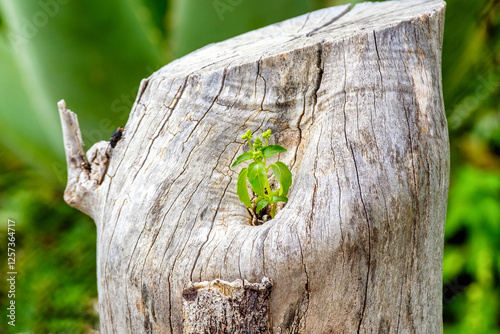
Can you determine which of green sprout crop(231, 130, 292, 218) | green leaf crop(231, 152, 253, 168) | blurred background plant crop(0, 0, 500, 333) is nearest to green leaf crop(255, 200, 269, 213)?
green sprout crop(231, 130, 292, 218)

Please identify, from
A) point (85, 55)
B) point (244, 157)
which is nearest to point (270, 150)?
point (244, 157)

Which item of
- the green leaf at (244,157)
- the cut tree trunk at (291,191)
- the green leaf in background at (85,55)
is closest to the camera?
the cut tree trunk at (291,191)

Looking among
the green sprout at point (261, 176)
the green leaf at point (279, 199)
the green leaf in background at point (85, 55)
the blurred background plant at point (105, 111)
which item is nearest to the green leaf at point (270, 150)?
the green sprout at point (261, 176)

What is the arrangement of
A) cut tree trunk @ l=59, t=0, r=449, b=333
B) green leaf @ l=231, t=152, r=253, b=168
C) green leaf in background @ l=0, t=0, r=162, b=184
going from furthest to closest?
green leaf in background @ l=0, t=0, r=162, b=184
green leaf @ l=231, t=152, r=253, b=168
cut tree trunk @ l=59, t=0, r=449, b=333

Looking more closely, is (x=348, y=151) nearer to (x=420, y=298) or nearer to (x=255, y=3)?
(x=420, y=298)

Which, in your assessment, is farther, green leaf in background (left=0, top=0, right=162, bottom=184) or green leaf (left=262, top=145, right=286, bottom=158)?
green leaf in background (left=0, top=0, right=162, bottom=184)

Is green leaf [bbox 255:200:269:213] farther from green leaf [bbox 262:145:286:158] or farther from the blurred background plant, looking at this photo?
the blurred background plant

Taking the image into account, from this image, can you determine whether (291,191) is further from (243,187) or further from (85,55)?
(85,55)

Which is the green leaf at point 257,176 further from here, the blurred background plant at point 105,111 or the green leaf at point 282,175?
the blurred background plant at point 105,111
